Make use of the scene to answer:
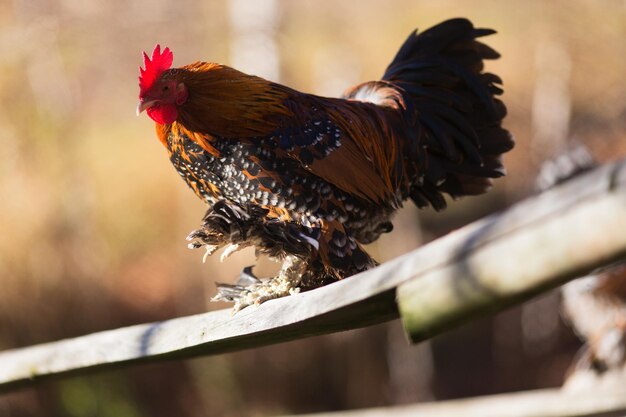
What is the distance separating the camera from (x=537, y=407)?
12.6ft

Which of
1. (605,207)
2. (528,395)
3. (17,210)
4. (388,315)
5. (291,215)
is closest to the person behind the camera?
(605,207)

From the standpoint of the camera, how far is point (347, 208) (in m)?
3.02

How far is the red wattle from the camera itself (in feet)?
9.58

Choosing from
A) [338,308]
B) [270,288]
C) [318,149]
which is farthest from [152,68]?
[338,308]

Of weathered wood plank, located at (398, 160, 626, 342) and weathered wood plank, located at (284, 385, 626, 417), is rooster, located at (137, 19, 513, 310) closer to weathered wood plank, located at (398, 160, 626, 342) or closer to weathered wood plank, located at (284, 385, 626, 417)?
weathered wood plank, located at (284, 385, 626, 417)

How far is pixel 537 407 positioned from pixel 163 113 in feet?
6.88

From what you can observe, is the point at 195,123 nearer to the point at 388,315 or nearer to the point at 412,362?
the point at 388,315

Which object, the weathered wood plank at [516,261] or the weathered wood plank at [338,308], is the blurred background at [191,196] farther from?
the weathered wood plank at [516,261]

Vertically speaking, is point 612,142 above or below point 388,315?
above

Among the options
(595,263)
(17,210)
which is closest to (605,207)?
(595,263)

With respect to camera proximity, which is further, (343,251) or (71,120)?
(71,120)

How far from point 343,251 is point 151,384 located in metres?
4.92

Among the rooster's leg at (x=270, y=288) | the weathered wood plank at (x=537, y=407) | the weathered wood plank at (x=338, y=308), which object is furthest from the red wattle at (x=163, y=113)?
the weathered wood plank at (x=537, y=407)

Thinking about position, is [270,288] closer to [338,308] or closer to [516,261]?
[338,308]
